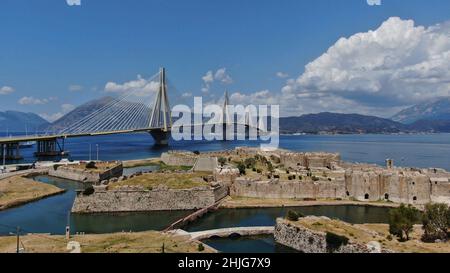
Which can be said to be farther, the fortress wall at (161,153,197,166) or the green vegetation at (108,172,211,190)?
the fortress wall at (161,153,197,166)

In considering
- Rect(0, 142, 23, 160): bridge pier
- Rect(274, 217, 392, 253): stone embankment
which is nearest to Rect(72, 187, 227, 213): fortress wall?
Rect(274, 217, 392, 253): stone embankment

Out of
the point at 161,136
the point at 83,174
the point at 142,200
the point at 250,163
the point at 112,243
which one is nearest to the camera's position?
the point at 112,243

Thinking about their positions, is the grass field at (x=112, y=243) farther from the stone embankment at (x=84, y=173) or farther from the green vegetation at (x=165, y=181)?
the stone embankment at (x=84, y=173)

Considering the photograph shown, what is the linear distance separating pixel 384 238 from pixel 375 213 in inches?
474

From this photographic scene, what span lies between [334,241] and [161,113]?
94.4 meters

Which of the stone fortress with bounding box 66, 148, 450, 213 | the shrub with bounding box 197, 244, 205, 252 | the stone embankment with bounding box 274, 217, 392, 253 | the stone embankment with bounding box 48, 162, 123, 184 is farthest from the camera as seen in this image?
the stone embankment with bounding box 48, 162, 123, 184

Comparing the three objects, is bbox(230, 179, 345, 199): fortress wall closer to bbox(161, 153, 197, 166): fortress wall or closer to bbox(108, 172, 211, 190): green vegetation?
bbox(108, 172, 211, 190): green vegetation

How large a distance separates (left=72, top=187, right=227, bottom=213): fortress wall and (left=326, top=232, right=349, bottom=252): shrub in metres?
13.7

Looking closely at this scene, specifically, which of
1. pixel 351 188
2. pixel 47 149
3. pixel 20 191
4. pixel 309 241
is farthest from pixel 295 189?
pixel 47 149

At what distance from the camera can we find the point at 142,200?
30719 millimetres

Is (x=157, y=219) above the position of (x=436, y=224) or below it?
below

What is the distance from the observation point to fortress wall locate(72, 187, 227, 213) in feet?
99.3

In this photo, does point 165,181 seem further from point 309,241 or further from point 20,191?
point 309,241
